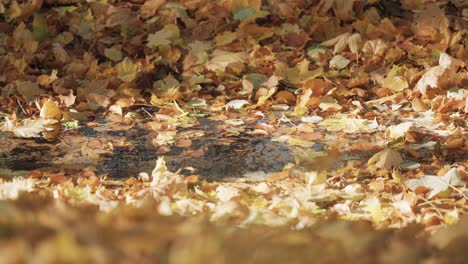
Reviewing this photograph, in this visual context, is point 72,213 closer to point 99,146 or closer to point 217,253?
point 217,253

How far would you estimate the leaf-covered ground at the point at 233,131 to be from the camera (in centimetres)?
116

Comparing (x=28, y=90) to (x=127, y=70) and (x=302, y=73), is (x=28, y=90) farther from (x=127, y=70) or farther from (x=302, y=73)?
(x=302, y=73)

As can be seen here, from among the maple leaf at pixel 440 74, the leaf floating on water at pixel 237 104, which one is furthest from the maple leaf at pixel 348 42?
the leaf floating on water at pixel 237 104

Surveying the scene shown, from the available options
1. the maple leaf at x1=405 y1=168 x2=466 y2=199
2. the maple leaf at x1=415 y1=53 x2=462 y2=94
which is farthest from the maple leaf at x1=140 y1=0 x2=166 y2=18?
the maple leaf at x1=405 y1=168 x2=466 y2=199

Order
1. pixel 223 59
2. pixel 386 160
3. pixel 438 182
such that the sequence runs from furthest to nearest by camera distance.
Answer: pixel 223 59 < pixel 386 160 < pixel 438 182

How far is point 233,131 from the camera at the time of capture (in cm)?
326

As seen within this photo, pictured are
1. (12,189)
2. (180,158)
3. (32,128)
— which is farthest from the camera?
(32,128)

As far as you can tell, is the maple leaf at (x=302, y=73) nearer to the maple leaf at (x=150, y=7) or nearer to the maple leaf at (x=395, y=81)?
the maple leaf at (x=395, y=81)

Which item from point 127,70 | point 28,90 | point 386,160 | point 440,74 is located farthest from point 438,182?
point 28,90

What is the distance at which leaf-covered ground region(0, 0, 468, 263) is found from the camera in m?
1.16

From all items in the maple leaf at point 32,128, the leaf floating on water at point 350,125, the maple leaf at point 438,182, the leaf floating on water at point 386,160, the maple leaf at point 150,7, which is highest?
the maple leaf at point 150,7

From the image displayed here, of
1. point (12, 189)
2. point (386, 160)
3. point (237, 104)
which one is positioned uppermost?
point (12, 189)

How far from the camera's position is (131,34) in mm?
4156

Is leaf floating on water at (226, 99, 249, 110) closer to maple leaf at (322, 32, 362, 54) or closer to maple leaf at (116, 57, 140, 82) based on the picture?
maple leaf at (116, 57, 140, 82)
